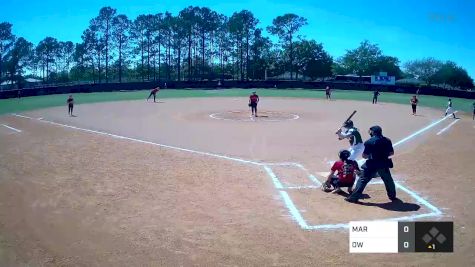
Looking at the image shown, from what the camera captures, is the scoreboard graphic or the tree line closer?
the scoreboard graphic

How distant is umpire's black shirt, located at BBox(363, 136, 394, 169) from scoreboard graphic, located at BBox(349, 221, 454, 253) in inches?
84.0

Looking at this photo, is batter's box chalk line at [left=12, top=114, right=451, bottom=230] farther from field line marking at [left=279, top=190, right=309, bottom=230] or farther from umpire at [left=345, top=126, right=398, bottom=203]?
umpire at [left=345, top=126, right=398, bottom=203]

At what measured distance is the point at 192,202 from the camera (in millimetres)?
9234

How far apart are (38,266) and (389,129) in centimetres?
2071

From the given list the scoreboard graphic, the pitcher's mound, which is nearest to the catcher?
the scoreboard graphic

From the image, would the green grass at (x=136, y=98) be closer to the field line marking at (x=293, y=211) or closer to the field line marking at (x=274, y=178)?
the field line marking at (x=274, y=178)

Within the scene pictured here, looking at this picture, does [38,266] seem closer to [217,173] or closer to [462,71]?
[217,173]

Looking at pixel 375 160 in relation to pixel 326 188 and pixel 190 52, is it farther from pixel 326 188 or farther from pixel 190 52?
pixel 190 52

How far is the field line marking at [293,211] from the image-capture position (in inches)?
309

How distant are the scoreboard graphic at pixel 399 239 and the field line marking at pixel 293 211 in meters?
1.03

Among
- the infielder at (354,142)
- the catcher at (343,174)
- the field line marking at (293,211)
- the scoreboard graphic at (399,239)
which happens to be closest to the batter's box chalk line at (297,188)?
the field line marking at (293,211)

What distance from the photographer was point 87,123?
2506 cm

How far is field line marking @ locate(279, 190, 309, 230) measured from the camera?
7855 millimetres

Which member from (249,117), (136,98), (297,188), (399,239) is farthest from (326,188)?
(136,98)
